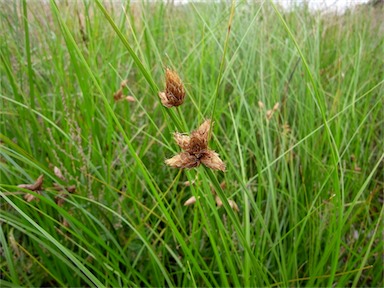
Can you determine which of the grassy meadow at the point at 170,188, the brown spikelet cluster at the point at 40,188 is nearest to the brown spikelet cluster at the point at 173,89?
the grassy meadow at the point at 170,188

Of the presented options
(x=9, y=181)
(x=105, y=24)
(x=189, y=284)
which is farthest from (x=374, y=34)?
(x=9, y=181)

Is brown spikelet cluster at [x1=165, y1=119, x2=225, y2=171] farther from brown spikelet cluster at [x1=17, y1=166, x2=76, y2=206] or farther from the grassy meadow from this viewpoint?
brown spikelet cluster at [x1=17, y1=166, x2=76, y2=206]

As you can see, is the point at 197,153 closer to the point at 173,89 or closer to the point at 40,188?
the point at 173,89

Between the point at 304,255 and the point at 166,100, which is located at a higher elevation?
the point at 166,100

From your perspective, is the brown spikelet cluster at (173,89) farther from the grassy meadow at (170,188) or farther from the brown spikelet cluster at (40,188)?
the brown spikelet cluster at (40,188)

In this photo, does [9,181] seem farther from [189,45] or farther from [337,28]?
[337,28]

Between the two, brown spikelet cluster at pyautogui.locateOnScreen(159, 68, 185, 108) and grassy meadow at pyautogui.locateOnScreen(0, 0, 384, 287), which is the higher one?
brown spikelet cluster at pyautogui.locateOnScreen(159, 68, 185, 108)

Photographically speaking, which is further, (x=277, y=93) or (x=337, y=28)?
(x=337, y=28)

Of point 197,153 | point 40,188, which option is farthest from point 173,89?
point 40,188

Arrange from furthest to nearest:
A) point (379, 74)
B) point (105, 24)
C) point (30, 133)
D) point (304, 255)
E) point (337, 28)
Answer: point (337, 28), point (105, 24), point (379, 74), point (30, 133), point (304, 255)

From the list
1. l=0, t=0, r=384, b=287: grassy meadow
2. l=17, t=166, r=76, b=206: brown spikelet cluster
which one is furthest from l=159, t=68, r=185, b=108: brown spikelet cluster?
l=17, t=166, r=76, b=206: brown spikelet cluster

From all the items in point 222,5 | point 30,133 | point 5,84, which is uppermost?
point 222,5
